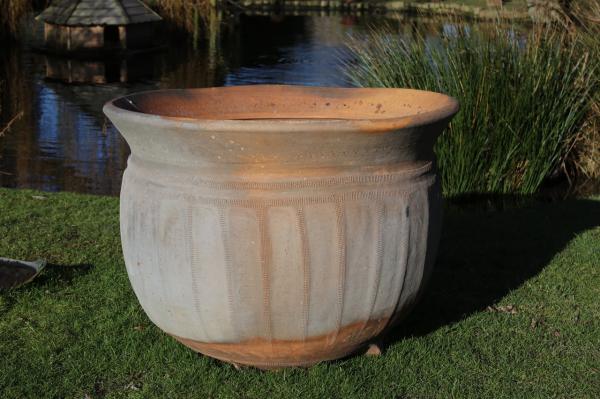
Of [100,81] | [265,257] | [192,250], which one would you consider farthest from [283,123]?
[100,81]

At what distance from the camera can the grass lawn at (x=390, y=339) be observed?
11.7 feet

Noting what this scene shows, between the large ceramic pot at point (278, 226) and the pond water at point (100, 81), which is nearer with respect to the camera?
the large ceramic pot at point (278, 226)

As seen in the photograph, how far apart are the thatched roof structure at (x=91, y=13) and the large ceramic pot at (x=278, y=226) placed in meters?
16.3

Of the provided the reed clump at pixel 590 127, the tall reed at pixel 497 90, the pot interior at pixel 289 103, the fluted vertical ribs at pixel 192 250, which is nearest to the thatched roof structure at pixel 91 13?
the tall reed at pixel 497 90

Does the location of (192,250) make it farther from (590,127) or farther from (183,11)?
(183,11)

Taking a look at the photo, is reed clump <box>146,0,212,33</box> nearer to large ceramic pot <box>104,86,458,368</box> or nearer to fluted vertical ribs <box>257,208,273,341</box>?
large ceramic pot <box>104,86,458,368</box>

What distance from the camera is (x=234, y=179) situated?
3.14 metres

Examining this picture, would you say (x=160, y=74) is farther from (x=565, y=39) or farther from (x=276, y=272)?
(x=276, y=272)

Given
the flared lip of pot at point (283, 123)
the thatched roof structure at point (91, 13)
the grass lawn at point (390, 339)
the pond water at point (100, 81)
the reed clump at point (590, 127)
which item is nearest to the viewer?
the flared lip of pot at point (283, 123)

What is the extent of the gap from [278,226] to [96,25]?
17.3 meters

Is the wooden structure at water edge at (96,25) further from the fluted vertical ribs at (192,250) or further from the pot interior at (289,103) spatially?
the fluted vertical ribs at (192,250)

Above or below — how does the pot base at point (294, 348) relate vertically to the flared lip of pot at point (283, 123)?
below

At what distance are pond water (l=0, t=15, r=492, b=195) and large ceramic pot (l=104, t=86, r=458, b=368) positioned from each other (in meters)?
4.50

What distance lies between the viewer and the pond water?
355 inches
